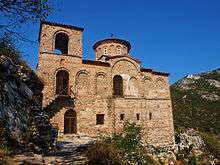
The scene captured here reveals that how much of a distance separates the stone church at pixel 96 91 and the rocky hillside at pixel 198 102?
569 inches

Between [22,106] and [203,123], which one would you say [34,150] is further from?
[203,123]

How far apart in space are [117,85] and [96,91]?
2317 mm

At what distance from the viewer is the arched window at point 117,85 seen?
78.1 ft

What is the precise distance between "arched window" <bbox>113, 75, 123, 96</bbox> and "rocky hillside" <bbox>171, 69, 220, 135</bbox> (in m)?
17.3

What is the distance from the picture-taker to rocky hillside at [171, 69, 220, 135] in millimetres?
47631

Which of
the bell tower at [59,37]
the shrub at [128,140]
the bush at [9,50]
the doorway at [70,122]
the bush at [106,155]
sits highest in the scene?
the bell tower at [59,37]

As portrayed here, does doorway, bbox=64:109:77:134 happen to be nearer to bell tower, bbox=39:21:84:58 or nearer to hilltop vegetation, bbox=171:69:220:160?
bell tower, bbox=39:21:84:58

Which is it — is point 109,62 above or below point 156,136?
above

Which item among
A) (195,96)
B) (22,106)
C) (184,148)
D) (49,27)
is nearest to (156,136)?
(184,148)

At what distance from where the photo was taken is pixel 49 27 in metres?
22.7

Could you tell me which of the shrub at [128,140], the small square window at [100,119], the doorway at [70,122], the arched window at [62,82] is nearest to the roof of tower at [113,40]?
the arched window at [62,82]

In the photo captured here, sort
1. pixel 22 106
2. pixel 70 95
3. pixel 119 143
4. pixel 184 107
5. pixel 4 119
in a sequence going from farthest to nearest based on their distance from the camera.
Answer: pixel 184 107, pixel 70 95, pixel 22 106, pixel 119 143, pixel 4 119

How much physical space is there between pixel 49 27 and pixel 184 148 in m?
17.5

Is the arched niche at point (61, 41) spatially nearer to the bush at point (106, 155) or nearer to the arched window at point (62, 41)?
the arched window at point (62, 41)
